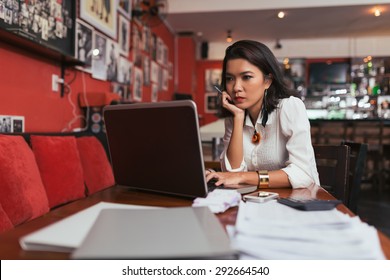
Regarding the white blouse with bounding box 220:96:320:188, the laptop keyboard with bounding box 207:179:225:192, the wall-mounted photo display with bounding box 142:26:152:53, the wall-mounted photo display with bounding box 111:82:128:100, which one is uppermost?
the wall-mounted photo display with bounding box 142:26:152:53

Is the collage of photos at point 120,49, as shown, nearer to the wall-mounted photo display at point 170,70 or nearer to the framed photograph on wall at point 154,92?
the framed photograph on wall at point 154,92

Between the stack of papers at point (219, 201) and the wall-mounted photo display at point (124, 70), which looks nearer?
the stack of papers at point (219, 201)

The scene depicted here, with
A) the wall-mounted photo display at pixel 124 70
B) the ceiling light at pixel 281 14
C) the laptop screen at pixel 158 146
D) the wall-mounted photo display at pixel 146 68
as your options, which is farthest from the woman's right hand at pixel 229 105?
the ceiling light at pixel 281 14

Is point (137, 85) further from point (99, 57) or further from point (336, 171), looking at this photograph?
point (336, 171)

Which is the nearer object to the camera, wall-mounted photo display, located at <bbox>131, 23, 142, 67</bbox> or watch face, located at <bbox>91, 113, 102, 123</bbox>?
watch face, located at <bbox>91, 113, 102, 123</bbox>

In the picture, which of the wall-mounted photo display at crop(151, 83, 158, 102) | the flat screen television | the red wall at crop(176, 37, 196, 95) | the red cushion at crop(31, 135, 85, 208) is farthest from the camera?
the flat screen television

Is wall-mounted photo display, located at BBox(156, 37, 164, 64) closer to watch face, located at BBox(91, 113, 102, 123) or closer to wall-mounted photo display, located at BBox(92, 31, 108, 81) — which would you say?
wall-mounted photo display, located at BBox(92, 31, 108, 81)

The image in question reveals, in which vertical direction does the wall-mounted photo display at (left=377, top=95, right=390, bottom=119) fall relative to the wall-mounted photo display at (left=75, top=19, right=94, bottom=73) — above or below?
below

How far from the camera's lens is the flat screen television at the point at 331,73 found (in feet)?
28.5

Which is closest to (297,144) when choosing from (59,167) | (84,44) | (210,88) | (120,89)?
(59,167)

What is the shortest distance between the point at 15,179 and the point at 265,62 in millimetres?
1190

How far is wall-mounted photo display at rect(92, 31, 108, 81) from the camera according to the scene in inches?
131

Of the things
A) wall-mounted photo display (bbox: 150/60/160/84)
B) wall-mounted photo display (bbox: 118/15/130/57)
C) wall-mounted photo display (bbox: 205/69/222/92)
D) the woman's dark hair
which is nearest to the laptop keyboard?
the woman's dark hair

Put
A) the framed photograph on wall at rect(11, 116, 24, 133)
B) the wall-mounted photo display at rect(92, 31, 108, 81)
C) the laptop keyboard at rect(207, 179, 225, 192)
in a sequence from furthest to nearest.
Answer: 1. the wall-mounted photo display at rect(92, 31, 108, 81)
2. the framed photograph on wall at rect(11, 116, 24, 133)
3. the laptop keyboard at rect(207, 179, 225, 192)
